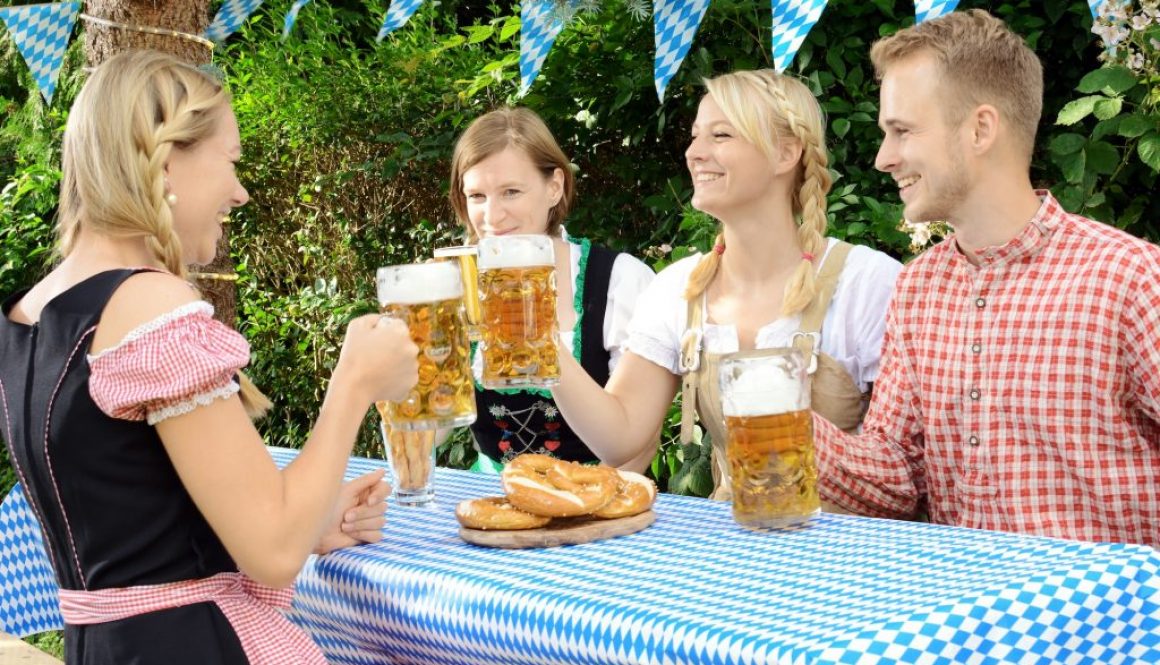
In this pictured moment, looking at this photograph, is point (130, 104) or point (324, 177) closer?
point (130, 104)

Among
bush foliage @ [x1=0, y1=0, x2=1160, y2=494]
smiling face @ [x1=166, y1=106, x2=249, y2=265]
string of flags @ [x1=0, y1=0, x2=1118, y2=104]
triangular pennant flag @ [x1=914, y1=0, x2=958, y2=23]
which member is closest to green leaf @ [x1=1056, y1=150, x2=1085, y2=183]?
bush foliage @ [x1=0, y1=0, x2=1160, y2=494]

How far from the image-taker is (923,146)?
8.26 ft

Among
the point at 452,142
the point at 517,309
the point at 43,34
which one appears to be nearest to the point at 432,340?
the point at 517,309

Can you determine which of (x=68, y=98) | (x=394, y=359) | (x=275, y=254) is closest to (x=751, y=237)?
(x=394, y=359)

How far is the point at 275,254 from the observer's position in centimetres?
684

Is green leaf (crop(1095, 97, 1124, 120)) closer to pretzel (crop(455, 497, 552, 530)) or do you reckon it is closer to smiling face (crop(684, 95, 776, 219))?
smiling face (crop(684, 95, 776, 219))

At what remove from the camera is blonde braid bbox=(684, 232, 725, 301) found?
2998 mm

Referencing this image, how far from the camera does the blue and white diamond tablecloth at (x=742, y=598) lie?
4.84 ft

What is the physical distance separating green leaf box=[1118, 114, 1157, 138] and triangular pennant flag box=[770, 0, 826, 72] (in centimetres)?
117

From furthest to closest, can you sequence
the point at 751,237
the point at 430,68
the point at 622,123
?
1. the point at 430,68
2. the point at 622,123
3. the point at 751,237

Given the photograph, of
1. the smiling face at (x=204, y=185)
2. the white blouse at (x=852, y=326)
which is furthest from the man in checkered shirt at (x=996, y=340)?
the smiling face at (x=204, y=185)

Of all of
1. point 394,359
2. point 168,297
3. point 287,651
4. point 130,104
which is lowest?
point 287,651

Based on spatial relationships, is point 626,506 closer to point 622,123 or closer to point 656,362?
point 656,362

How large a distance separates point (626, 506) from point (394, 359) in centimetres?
46
